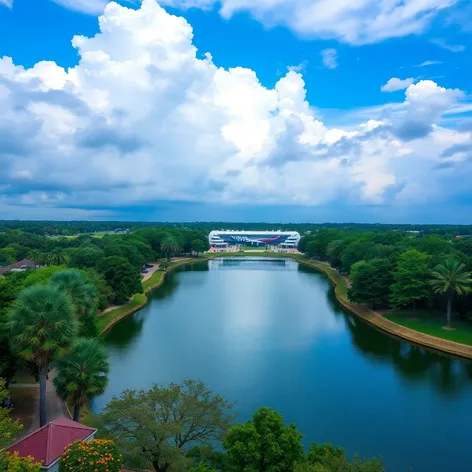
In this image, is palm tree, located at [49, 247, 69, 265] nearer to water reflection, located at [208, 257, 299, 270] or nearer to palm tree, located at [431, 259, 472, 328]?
water reflection, located at [208, 257, 299, 270]

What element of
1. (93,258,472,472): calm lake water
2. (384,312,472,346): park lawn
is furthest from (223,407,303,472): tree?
(384,312,472,346): park lawn

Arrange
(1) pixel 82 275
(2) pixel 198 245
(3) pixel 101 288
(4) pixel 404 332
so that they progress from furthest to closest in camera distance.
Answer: (2) pixel 198 245
(3) pixel 101 288
(4) pixel 404 332
(1) pixel 82 275

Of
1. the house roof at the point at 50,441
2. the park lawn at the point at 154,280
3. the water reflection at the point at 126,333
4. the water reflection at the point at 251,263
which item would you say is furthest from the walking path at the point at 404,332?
the water reflection at the point at 251,263

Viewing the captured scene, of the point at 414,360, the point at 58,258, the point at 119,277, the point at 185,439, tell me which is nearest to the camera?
the point at 185,439

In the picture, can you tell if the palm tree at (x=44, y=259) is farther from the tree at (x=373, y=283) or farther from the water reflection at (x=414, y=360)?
the water reflection at (x=414, y=360)

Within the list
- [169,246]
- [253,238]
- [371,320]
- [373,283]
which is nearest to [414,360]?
[371,320]

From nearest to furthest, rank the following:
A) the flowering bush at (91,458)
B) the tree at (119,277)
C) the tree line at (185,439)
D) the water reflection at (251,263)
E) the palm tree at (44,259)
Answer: the flowering bush at (91,458) < the tree line at (185,439) < the tree at (119,277) < the palm tree at (44,259) < the water reflection at (251,263)

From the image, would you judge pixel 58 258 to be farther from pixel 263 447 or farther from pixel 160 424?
pixel 263 447
